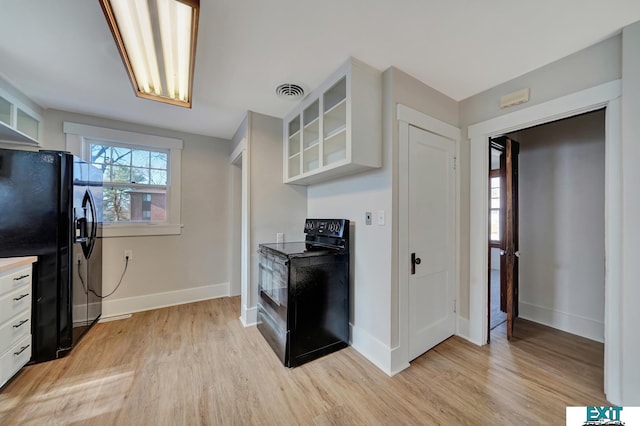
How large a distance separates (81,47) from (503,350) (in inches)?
170

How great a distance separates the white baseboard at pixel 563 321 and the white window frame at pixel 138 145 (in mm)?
4714

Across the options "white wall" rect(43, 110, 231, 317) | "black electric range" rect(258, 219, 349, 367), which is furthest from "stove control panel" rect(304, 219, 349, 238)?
"white wall" rect(43, 110, 231, 317)

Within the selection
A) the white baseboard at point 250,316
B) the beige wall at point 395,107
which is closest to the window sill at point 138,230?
the white baseboard at point 250,316

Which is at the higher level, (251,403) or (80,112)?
(80,112)

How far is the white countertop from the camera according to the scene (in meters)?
1.70

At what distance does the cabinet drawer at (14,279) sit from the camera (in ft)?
5.60

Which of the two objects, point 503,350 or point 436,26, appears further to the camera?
point 503,350

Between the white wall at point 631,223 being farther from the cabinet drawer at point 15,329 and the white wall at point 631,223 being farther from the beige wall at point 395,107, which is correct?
the cabinet drawer at point 15,329

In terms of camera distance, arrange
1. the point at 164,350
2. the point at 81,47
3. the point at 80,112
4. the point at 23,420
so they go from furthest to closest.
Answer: the point at 80,112 < the point at 164,350 < the point at 81,47 < the point at 23,420

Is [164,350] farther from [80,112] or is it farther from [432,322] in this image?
[80,112]

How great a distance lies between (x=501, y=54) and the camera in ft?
6.05

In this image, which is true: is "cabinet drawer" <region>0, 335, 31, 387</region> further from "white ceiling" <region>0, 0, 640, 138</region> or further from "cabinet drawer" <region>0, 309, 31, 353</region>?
"white ceiling" <region>0, 0, 640, 138</region>

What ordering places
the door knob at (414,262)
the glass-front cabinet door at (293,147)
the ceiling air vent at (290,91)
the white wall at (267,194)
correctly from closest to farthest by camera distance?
the door knob at (414,262) → the ceiling air vent at (290,91) → the glass-front cabinet door at (293,147) → the white wall at (267,194)

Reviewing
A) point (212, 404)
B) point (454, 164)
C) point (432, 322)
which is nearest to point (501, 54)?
point (454, 164)
